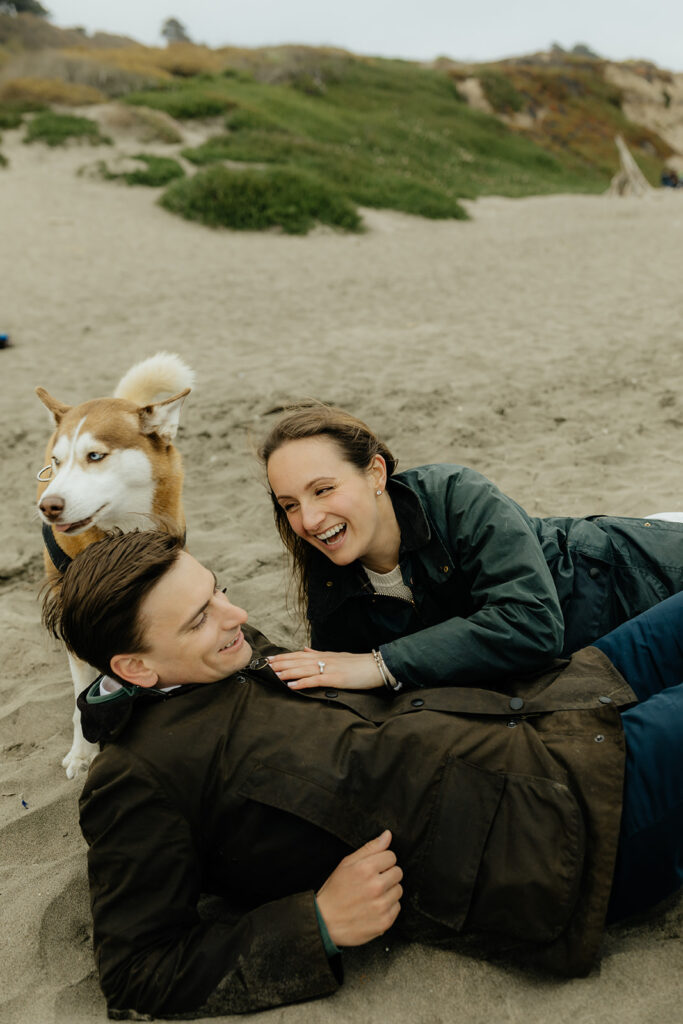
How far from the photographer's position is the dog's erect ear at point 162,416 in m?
3.45

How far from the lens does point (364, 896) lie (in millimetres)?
1948

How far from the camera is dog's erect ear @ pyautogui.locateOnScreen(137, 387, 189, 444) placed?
3.45 meters

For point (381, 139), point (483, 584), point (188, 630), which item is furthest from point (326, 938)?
point (381, 139)

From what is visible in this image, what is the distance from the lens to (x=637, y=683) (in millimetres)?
2449

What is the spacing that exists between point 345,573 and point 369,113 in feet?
102

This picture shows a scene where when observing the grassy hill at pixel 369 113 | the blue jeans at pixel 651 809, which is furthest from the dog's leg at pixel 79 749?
the grassy hill at pixel 369 113

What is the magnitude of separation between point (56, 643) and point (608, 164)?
132ft

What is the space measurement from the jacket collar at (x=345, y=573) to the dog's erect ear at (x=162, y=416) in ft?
3.57

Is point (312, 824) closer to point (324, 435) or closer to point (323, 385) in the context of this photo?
point (324, 435)

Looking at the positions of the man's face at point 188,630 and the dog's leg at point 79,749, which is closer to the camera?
the man's face at point 188,630

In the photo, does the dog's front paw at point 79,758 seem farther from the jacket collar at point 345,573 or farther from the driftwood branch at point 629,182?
the driftwood branch at point 629,182

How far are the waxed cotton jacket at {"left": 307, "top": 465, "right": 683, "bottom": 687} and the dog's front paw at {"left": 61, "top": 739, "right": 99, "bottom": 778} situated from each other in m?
0.97

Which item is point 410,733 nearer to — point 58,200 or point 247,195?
point 247,195

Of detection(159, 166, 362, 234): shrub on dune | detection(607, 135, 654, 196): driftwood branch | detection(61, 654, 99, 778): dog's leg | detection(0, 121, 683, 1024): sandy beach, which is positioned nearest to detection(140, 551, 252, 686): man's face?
detection(0, 121, 683, 1024): sandy beach
